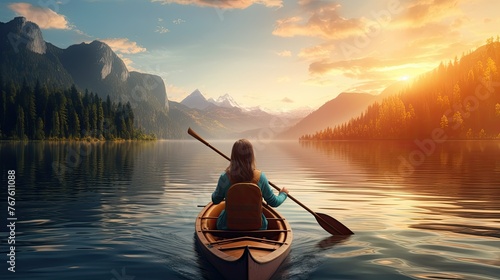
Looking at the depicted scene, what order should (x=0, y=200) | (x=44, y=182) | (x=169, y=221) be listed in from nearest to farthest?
(x=169, y=221) < (x=0, y=200) < (x=44, y=182)

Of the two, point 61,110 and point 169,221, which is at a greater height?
point 61,110

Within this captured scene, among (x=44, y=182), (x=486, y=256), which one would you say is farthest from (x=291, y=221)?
(x=44, y=182)

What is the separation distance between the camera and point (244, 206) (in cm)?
1091

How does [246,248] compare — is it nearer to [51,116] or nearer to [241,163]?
[241,163]

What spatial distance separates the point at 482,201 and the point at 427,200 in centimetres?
268

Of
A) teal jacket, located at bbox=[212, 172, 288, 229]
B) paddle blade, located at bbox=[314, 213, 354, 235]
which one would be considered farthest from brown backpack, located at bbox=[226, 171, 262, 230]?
paddle blade, located at bbox=[314, 213, 354, 235]

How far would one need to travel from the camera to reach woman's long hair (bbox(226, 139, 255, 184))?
1040 centimetres

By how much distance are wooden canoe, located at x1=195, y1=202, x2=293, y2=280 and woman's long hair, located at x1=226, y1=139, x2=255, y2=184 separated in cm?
155

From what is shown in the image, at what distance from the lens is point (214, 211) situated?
1460 centimetres

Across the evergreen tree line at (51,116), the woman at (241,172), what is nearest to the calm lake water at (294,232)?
the woman at (241,172)

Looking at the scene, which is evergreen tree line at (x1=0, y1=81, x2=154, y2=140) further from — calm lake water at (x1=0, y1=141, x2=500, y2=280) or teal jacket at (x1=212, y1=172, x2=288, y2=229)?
teal jacket at (x1=212, y1=172, x2=288, y2=229)

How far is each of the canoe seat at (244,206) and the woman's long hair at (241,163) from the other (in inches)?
12.9

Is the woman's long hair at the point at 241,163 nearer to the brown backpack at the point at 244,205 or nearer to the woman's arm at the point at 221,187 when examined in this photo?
the woman's arm at the point at 221,187

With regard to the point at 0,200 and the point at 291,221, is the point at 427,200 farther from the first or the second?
the point at 0,200
